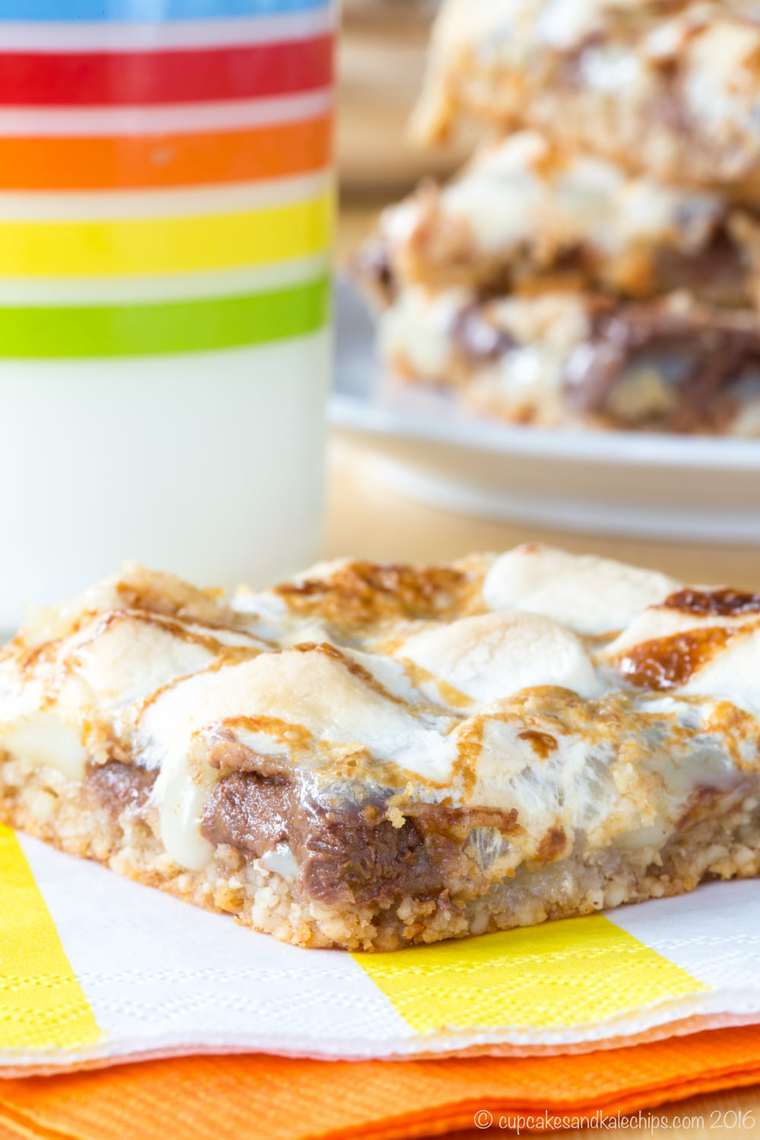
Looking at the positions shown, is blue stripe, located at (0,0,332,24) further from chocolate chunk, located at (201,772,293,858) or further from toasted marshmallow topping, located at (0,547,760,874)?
chocolate chunk, located at (201,772,293,858)

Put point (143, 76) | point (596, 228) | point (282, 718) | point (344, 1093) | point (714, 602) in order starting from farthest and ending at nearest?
point (596, 228), point (143, 76), point (714, 602), point (282, 718), point (344, 1093)

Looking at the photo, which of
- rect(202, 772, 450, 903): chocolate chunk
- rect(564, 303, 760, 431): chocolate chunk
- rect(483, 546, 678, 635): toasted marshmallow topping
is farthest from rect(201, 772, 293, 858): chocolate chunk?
rect(564, 303, 760, 431): chocolate chunk

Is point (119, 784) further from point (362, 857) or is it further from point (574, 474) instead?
point (574, 474)

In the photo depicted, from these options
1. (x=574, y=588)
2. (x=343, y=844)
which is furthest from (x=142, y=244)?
(x=343, y=844)

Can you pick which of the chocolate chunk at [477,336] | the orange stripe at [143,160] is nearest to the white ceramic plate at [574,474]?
the chocolate chunk at [477,336]

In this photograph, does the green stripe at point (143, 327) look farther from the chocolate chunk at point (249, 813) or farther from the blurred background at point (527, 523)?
the chocolate chunk at point (249, 813)

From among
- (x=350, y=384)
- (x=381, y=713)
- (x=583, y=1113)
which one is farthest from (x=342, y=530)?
(x=583, y=1113)

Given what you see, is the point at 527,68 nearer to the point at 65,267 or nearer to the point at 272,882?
the point at 65,267
